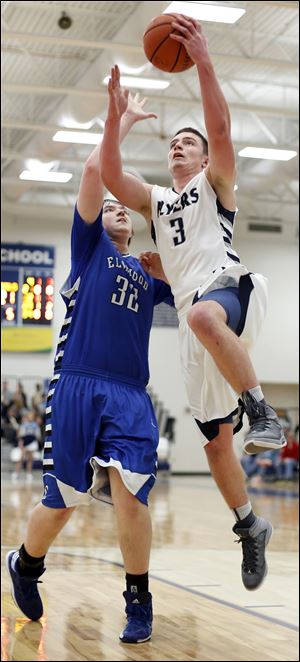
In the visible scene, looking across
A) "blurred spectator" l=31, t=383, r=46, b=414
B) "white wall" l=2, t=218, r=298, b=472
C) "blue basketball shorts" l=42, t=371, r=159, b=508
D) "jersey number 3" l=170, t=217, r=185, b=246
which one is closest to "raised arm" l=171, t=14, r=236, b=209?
"jersey number 3" l=170, t=217, r=185, b=246

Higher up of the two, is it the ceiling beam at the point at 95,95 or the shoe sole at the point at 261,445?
the ceiling beam at the point at 95,95

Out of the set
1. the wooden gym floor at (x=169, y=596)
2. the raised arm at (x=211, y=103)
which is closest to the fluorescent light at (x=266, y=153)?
the wooden gym floor at (x=169, y=596)

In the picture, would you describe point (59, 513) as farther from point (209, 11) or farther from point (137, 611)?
point (209, 11)

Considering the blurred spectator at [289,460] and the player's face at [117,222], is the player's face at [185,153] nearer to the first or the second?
the player's face at [117,222]

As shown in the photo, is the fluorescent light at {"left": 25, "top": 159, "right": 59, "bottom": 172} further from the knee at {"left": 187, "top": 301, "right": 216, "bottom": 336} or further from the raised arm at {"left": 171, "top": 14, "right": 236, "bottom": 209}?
the knee at {"left": 187, "top": 301, "right": 216, "bottom": 336}

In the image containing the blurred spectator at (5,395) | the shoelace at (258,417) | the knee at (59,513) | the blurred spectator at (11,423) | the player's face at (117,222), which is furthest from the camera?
the blurred spectator at (5,395)

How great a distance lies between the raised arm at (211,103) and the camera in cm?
386

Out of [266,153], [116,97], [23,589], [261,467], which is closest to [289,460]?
[261,467]

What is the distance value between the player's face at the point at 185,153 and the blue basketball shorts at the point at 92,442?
3.40 ft

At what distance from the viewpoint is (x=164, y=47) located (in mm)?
4055

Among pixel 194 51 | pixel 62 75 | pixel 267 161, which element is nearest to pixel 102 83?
pixel 62 75

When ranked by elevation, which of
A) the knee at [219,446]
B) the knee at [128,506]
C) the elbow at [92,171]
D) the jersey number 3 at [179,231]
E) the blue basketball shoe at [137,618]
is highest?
the elbow at [92,171]

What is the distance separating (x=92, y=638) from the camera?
5.65m

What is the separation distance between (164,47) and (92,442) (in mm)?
1726
